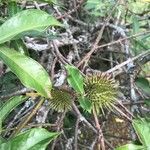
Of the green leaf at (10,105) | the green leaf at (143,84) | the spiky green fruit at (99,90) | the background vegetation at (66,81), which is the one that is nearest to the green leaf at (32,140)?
the background vegetation at (66,81)

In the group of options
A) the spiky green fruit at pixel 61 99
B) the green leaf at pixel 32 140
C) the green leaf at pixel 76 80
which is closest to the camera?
the green leaf at pixel 32 140

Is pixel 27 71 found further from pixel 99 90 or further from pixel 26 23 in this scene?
pixel 99 90

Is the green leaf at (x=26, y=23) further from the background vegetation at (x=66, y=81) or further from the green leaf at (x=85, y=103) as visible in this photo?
the green leaf at (x=85, y=103)

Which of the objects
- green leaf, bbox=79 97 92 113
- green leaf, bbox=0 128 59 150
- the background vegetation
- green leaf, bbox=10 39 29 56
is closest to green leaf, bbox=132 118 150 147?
the background vegetation

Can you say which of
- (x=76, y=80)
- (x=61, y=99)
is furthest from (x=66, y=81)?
(x=76, y=80)

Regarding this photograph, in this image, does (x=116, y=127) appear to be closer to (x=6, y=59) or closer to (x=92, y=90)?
(x=92, y=90)

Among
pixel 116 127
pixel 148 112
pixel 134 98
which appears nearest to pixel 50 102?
pixel 134 98

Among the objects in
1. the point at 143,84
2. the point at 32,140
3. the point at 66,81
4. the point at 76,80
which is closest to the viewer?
the point at 32,140
